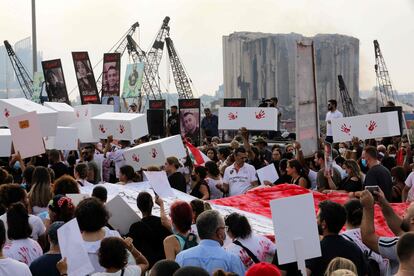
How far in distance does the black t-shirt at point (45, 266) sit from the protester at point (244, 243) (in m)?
1.45

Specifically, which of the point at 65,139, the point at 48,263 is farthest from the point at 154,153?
the point at 48,263

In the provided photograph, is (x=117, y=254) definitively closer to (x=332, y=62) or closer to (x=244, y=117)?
(x=244, y=117)

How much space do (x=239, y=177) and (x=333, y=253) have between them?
21.1 ft

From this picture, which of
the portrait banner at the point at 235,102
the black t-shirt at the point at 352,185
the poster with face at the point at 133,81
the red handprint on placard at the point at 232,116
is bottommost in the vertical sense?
the black t-shirt at the point at 352,185

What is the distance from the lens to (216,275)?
575 centimetres

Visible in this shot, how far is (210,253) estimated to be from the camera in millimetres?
6824

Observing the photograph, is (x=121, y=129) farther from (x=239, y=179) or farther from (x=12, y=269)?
(x=12, y=269)

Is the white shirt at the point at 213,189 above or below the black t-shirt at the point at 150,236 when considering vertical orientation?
below

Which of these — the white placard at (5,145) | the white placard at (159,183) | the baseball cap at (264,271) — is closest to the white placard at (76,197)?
the white placard at (159,183)

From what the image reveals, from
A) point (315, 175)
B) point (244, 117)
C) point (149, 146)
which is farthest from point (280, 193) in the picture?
point (244, 117)

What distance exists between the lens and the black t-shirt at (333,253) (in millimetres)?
6984

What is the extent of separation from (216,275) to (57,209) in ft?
8.59

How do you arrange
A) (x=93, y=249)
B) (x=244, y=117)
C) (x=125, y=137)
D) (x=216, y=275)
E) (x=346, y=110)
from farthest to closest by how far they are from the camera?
(x=346, y=110), (x=244, y=117), (x=125, y=137), (x=93, y=249), (x=216, y=275)

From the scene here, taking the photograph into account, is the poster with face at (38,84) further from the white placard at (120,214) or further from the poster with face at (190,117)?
the white placard at (120,214)
